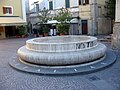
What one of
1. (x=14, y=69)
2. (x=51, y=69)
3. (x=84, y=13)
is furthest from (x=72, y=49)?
(x=84, y=13)

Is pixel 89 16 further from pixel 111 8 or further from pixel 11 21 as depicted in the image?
pixel 11 21

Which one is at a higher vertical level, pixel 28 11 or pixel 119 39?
pixel 28 11

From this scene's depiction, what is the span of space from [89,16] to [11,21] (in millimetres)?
10819

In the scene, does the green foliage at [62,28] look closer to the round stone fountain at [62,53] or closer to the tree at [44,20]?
the tree at [44,20]

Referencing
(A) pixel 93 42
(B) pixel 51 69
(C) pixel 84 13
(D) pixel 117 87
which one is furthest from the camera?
(C) pixel 84 13

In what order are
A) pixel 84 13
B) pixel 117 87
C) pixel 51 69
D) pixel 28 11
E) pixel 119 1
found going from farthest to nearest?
1. pixel 28 11
2. pixel 84 13
3. pixel 119 1
4. pixel 51 69
5. pixel 117 87

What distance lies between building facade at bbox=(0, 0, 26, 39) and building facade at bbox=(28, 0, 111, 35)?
6.77 meters

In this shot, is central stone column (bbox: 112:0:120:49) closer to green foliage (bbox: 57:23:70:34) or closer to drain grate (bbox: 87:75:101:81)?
drain grate (bbox: 87:75:101:81)

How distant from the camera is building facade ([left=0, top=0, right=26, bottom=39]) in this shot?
26.4m

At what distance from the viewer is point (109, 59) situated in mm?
9617

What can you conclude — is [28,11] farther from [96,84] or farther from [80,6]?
[96,84]

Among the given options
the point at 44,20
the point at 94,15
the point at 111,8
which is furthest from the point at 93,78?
the point at 44,20

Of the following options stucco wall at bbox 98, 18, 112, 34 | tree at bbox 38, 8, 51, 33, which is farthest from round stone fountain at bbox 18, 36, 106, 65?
tree at bbox 38, 8, 51, 33

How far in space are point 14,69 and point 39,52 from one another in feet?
4.76
